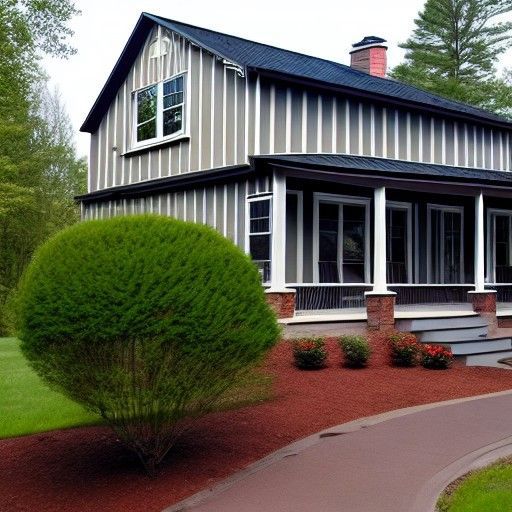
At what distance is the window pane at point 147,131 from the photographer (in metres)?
17.6

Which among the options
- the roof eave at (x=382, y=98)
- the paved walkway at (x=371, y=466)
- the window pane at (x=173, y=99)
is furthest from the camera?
the window pane at (x=173, y=99)

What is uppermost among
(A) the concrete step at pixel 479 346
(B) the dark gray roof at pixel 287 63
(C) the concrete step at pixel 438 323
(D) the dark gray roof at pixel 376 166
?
(B) the dark gray roof at pixel 287 63

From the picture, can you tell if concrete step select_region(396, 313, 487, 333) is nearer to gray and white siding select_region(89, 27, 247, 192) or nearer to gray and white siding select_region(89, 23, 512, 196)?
gray and white siding select_region(89, 23, 512, 196)

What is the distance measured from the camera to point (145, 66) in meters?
17.8

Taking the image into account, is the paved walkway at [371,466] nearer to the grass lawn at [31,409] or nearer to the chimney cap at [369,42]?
the grass lawn at [31,409]

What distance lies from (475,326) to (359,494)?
9115mm

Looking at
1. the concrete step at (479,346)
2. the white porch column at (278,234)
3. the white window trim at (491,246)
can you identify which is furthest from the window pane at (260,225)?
the white window trim at (491,246)

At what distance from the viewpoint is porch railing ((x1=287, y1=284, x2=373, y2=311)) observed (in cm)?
1412

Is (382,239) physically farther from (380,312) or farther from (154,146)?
(154,146)

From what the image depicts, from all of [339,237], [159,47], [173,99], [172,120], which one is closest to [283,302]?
[339,237]

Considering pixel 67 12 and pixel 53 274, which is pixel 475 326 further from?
pixel 67 12

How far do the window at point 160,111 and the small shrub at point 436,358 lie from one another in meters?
7.97

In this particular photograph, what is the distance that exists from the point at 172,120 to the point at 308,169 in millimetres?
5141

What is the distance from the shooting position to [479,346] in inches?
512
